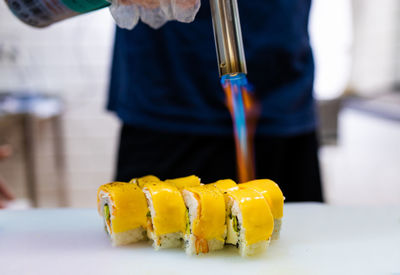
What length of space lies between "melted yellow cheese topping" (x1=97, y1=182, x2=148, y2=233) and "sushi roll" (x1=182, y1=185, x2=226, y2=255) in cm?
9

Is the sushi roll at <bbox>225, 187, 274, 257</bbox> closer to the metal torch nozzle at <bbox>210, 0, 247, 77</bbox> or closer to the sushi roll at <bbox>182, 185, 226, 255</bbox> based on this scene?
the sushi roll at <bbox>182, 185, 226, 255</bbox>

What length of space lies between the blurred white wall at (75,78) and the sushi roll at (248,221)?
2058 mm

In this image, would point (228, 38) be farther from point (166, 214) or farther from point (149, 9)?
point (166, 214)

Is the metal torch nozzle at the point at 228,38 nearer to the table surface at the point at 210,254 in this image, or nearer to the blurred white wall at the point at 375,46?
the table surface at the point at 210,254

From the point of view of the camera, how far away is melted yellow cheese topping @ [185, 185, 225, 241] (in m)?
0.61

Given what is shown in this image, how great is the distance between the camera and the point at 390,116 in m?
1.76

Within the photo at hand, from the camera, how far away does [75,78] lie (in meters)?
2.58

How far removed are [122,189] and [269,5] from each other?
59 centimetres

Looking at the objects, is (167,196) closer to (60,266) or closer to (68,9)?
(60,266)

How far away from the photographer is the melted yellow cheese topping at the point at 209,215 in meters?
0.61

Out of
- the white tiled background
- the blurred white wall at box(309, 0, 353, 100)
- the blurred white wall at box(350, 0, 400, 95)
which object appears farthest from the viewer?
the blurred white wall at box(309, 0, 353, 100)

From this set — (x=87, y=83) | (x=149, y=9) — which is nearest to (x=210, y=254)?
(x=149, y=9)

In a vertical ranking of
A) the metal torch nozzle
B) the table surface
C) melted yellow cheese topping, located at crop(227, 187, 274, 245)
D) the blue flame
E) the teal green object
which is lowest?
the table surface

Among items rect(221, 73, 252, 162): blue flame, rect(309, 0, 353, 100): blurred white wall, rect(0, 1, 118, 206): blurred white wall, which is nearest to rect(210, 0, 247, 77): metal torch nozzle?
rect(221, 73, 252, 162): blue flame
